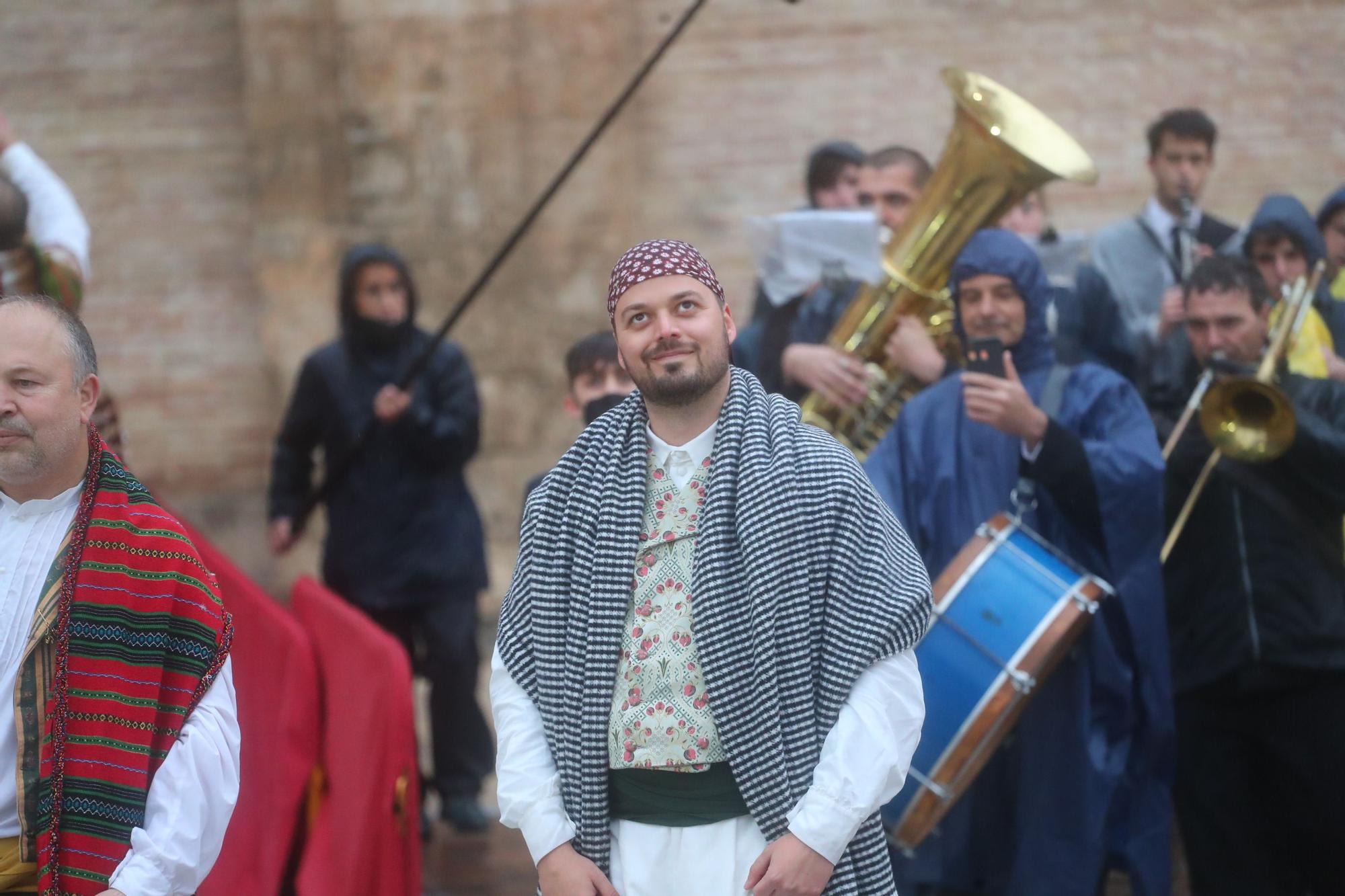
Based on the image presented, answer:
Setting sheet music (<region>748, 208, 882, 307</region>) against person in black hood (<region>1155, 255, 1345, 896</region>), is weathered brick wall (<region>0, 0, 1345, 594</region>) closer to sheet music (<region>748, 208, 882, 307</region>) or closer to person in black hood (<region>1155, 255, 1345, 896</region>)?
sheet music (<region>748, 208, 882, 307</region>)

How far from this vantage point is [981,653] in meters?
3.91

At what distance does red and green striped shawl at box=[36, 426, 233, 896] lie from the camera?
2709 mm

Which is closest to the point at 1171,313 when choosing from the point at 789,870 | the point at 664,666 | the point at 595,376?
the point at 595,376

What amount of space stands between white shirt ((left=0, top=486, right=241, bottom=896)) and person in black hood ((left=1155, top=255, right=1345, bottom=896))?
2654mm

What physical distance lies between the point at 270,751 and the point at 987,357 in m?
2.04

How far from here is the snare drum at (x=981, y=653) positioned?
388cm

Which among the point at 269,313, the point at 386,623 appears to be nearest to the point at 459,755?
the point at 386,623

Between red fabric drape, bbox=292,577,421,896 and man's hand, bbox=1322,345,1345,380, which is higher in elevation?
man's hand, bbox=1322,345,1345,380

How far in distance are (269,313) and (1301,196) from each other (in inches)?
207

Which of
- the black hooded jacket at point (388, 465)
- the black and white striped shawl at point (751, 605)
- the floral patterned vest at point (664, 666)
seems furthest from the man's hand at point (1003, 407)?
the black hooded jacket at point (388, 465)

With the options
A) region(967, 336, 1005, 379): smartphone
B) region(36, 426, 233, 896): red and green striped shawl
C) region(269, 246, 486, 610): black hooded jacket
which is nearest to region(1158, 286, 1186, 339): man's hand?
region(967, 336, 1005, 379): smartphone

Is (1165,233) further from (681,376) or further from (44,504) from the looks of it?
(44,504)

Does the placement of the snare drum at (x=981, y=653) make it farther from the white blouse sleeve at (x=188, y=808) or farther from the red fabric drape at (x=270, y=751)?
the white blouse sleeve at (x=188, y=808)

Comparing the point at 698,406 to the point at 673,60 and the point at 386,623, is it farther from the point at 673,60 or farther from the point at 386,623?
the point at 673,60
